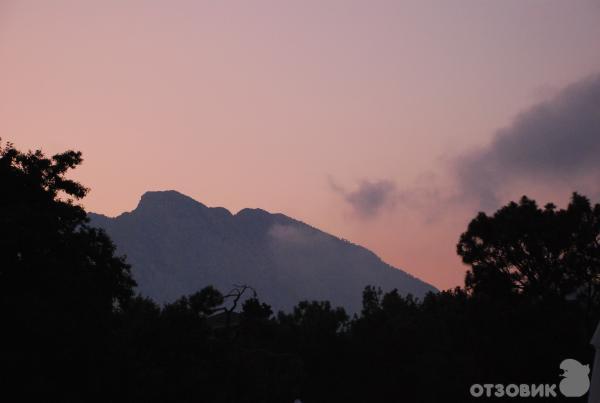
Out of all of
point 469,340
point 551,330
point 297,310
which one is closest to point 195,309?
point 469,340

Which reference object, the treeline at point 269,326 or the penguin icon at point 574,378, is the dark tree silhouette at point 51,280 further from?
the penguin icon at point 574,378

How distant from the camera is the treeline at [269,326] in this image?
27344mm

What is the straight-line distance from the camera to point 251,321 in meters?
65.5

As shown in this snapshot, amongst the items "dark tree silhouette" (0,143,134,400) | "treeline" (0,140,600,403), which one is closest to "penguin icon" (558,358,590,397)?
"treeline" (0,140,600,403)

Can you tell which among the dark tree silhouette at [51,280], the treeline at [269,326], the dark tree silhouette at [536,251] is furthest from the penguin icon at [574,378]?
the dark tree silhouette at [51,280]

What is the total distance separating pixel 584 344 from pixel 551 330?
202 centimetres

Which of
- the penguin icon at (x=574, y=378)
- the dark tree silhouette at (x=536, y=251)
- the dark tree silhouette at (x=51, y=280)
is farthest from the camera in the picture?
the dark tree silhouette at (x=536, y=251)

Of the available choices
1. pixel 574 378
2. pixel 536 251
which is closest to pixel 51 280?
pixel 574 378

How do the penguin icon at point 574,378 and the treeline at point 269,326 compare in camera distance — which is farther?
the penguin icon at point 574,378

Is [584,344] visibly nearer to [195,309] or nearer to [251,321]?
[195,309]

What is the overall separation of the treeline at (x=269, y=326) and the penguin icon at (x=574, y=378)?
1.52 metres

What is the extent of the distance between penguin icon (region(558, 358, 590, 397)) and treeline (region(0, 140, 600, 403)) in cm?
152

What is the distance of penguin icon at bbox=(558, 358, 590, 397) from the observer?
138 ft

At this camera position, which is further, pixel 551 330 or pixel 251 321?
pixel 251 321
